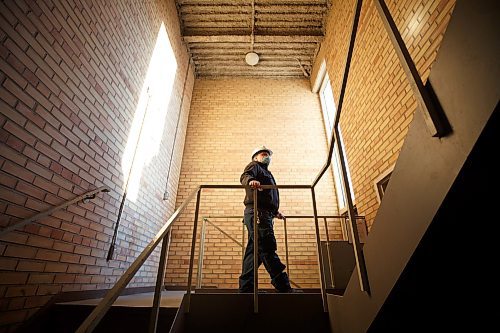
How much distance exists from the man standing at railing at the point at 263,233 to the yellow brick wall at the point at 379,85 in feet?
4.03

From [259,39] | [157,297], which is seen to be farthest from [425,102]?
[259,39]

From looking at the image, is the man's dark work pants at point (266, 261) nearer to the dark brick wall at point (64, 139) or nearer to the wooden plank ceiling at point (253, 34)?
the dark brick wall at point (64, 139)

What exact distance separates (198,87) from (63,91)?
488 centimetres

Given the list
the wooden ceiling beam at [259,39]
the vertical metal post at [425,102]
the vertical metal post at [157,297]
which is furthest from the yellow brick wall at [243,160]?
the vertical metal post at [425,102]

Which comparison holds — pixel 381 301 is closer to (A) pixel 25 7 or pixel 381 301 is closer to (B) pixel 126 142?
(A) pixel 25 7

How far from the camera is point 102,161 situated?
2.76 m

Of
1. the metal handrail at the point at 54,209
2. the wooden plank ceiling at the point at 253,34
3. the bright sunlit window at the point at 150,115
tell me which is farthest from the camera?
the wooden plank ceiling at the point at 253,34

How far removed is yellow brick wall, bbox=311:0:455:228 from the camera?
2510 millimetres

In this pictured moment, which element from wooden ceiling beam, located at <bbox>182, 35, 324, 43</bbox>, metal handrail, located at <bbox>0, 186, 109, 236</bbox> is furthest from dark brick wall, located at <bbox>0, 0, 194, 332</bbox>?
wooden ceiling beam, located at <bbox>182, 35, 324, 43</bbox>

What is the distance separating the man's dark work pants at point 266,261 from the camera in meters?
2.36

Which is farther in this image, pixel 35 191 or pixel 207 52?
pixel 207 52

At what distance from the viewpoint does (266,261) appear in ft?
8.02

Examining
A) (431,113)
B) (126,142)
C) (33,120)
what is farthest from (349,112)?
(33,120)

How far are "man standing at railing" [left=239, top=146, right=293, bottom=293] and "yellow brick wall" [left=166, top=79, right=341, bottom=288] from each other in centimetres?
231
